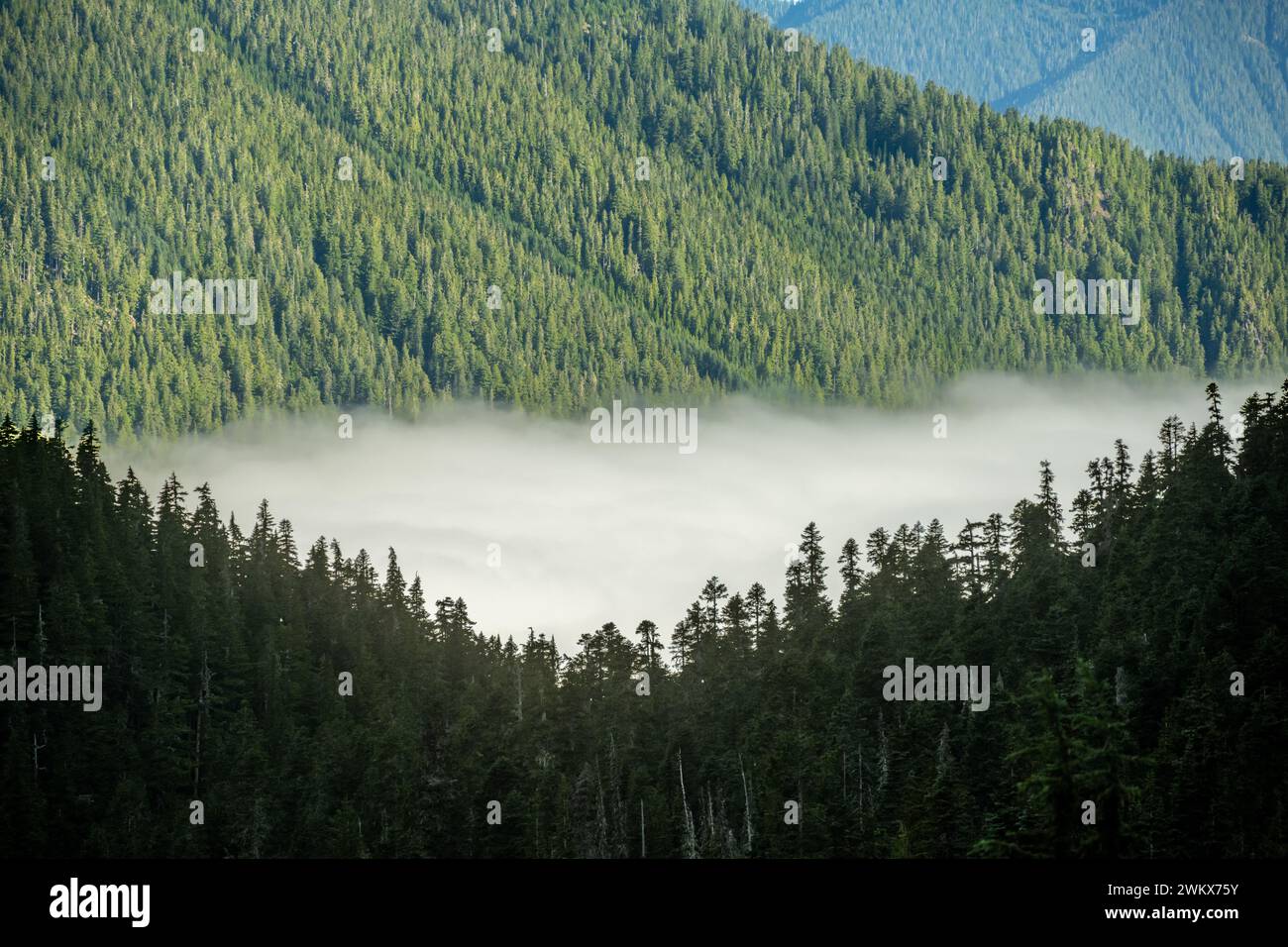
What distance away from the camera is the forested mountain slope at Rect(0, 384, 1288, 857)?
11070 centimetres

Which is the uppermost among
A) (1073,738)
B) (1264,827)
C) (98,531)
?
(98,531)

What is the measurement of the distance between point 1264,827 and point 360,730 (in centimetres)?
7725

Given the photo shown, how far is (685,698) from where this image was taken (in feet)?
511

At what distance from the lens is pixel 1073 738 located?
63.8 meters

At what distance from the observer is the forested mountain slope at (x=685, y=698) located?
111 meters
